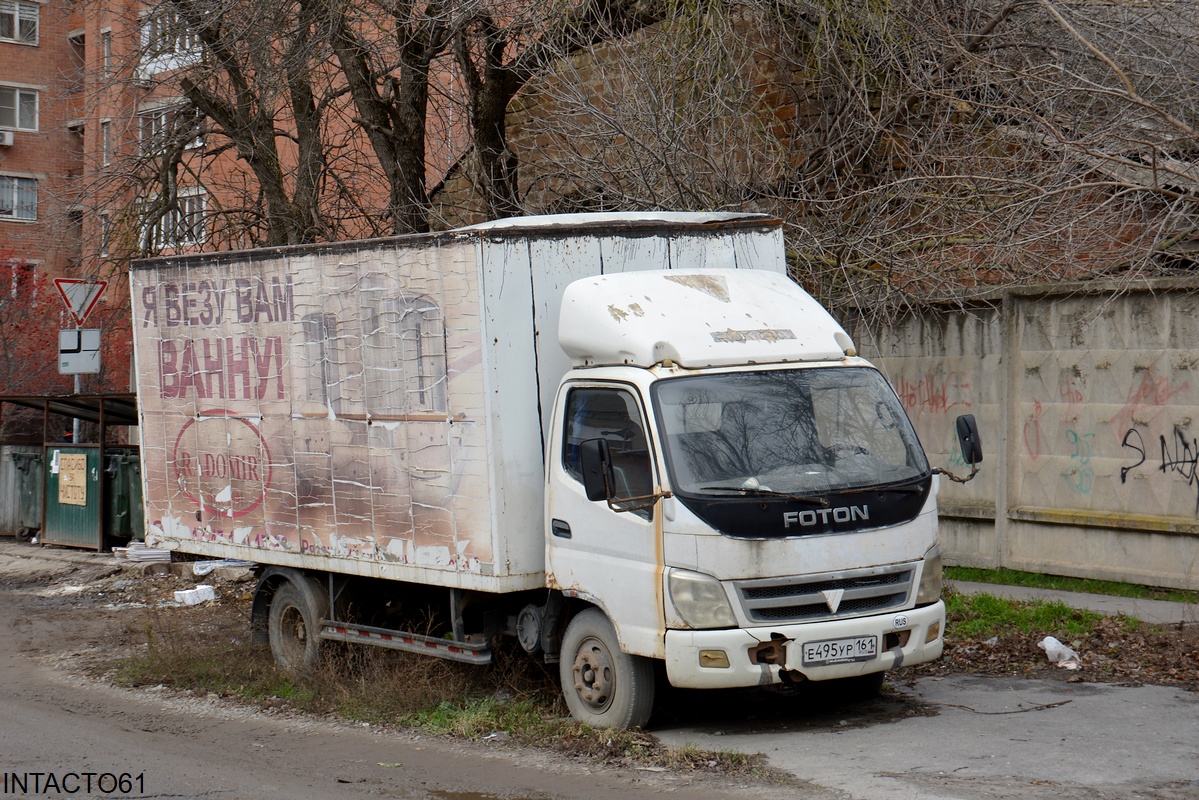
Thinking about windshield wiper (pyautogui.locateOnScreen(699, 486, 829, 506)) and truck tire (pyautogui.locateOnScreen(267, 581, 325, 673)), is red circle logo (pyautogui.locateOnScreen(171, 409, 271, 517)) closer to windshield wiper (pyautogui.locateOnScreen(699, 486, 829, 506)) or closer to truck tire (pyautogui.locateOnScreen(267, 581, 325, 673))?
truck tire (pyautogui.locateOnScreen(267, 581, 325, 673))

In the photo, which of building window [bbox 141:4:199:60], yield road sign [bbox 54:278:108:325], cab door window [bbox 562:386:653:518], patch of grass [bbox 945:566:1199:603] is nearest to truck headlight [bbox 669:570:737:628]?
cab door window [bbox 562:386:653:518]

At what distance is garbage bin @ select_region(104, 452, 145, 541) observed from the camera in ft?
55.6

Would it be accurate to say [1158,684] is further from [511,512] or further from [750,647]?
[511,512]

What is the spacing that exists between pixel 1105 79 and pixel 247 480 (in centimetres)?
868

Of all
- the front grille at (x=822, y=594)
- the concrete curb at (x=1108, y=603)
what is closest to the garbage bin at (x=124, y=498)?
the concrete curb at (x=1108, y=603)

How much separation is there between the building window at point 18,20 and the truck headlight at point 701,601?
148 feet

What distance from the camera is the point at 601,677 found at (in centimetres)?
760

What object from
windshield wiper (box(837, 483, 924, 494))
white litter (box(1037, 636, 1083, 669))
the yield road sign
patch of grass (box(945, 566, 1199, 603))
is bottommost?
white litter (box(1037, 636, 1083, 669))

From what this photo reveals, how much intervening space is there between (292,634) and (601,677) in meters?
3.34

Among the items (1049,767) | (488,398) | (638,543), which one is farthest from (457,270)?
(1049,767)

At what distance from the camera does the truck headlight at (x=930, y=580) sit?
756cm

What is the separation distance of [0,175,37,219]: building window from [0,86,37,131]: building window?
6.59 ft

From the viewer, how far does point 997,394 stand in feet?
39.1

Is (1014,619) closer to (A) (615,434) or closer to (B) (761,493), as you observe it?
(B) (761,493)
